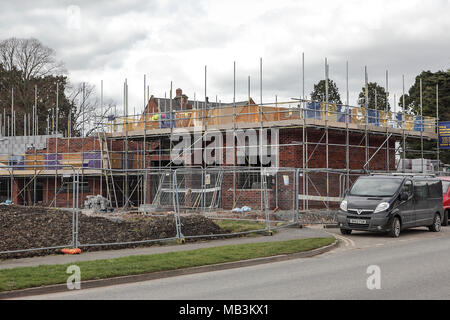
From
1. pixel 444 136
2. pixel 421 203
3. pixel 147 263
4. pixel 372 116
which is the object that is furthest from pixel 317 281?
pixel 444 136

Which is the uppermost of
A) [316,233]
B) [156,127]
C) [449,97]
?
[449,97]

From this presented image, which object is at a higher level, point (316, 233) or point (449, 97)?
point (449, 97)

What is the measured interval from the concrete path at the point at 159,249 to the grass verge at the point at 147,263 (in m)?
0.89

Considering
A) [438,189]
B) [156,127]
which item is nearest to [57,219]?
[438,189]

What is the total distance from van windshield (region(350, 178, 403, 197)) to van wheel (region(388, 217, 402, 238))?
0.85 m

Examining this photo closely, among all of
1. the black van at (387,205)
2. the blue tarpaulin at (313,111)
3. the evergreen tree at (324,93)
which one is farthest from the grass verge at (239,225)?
the evergreen tree at (324,93)

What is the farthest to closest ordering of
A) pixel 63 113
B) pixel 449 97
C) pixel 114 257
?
pixel 63 113 < pixel 449 97 < pixel 114 257

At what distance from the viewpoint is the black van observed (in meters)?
18.8

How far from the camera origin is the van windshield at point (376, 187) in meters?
19.3

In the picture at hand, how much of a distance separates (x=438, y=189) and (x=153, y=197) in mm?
12103

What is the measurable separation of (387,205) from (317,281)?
879 centimetres

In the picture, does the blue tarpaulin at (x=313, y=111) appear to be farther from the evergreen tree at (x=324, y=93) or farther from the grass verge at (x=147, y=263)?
the evergreen tree at (x=324, y=93)

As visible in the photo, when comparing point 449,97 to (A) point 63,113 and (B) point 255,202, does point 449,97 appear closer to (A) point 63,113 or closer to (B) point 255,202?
(B) point 255,202

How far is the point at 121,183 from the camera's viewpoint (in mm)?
36719
